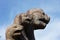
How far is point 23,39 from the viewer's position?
6820mm

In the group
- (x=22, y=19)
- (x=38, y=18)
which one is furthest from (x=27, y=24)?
(x=38, y=18)

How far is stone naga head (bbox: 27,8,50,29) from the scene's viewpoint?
6.85 metres

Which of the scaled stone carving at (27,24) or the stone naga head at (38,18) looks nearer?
the scaled stone carving at (27,24)

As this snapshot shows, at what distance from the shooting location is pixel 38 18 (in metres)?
6.85

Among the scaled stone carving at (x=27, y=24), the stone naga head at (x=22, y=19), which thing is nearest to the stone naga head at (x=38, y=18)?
the scaled stone carving at (x=27, y=24)

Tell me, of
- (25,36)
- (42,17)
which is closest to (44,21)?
(42,17)

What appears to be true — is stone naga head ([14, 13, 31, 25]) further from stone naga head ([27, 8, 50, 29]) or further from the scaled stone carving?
stone naga head ([27, 8, 50, 29])

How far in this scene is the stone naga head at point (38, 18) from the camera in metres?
6.85

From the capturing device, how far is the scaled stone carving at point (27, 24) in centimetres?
668

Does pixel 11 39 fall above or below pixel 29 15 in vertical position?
below

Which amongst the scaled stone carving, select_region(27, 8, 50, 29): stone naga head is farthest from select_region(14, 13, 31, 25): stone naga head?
select_region(27, 8, 50, 29): stone naga head

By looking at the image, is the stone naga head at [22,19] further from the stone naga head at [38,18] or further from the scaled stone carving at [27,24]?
the stone naga head at [38,18]

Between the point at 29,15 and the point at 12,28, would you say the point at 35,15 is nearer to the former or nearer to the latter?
the point at 29,15

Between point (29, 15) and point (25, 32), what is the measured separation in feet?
1.36
